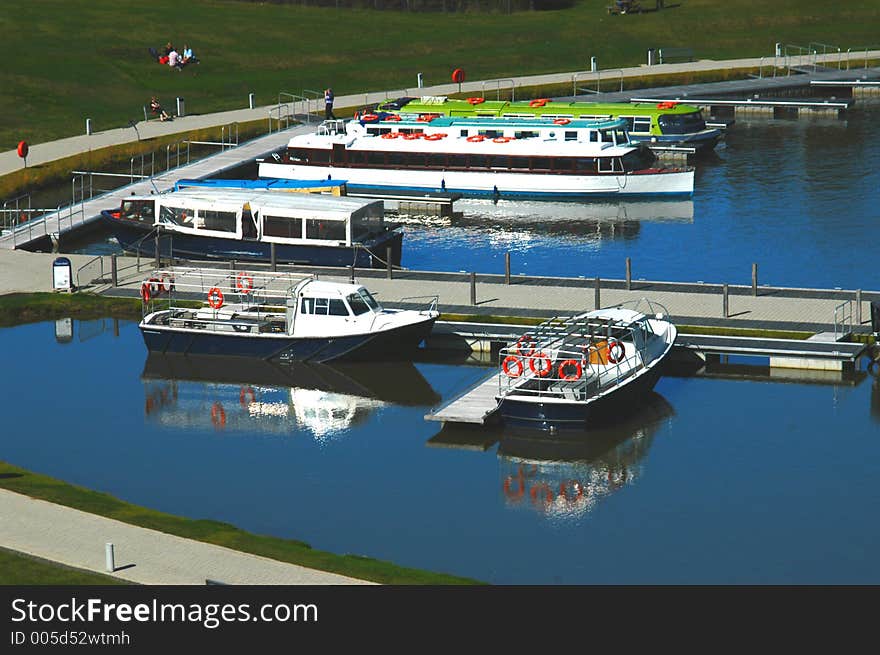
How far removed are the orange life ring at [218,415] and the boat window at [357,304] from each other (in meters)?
6.03

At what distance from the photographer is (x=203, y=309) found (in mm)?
59156

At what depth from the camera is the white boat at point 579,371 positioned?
49312 mm

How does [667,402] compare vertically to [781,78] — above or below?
below

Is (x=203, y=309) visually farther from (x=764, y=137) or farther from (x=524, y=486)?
(x=764, y=137)

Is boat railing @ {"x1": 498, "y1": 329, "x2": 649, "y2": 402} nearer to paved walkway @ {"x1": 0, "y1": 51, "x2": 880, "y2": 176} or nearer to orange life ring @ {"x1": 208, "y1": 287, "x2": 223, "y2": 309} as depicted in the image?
orange life ring @ {"x1": 208, "y1": 287, "x2": 223, "y2": 309}

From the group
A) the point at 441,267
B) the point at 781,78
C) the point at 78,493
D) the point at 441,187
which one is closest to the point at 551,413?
the point at 78,493

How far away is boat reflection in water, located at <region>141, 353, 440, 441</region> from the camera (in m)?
52.2

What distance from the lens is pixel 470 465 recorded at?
47719 mm

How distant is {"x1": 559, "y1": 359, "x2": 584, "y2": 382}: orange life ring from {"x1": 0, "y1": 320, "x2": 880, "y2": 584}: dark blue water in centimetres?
187

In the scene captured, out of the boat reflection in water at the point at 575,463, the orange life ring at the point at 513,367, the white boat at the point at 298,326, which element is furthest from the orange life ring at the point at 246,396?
the boat reflection in water at the point at 575,463

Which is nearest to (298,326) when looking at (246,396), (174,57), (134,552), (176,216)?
(246,396)

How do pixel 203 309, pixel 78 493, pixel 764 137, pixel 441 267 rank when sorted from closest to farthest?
pixel 78 493
pixel 203 309
pixel 441 267
pixel 764 137

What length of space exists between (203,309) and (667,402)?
1771 centimetres

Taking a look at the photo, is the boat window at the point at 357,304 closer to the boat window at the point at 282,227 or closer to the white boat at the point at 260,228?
the white boat at the point at 260,228
